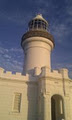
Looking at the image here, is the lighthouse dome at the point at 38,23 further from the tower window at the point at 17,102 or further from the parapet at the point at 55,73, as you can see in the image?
the tower window at the point at 17,102

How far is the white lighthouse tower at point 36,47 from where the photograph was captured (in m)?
21.0

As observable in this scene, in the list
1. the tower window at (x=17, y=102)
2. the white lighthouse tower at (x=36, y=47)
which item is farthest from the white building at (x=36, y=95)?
the white lighthouse tower at (x=36, y=47)

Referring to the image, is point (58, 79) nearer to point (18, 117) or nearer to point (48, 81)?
point (48, 81)

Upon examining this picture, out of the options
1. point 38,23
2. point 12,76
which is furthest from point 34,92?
point 38,23

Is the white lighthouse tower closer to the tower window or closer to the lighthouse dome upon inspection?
the lighthouse dome

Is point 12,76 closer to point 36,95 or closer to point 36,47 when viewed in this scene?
point 36,95

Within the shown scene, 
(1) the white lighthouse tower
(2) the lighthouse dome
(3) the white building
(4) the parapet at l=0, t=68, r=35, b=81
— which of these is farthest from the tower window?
(2) the lighthouse dome

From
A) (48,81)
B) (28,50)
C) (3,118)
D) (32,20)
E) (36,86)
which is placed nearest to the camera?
(3,118)

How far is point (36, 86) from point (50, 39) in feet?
28.8

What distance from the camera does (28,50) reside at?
22.1 meters

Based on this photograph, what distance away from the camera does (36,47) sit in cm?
2180

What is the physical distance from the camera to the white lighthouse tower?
68.8 feet

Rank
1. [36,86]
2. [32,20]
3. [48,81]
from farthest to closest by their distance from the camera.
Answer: [32,20], [36,86], [48,81]

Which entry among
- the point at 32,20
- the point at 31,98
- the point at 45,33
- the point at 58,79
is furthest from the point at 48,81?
the point at 32,20
